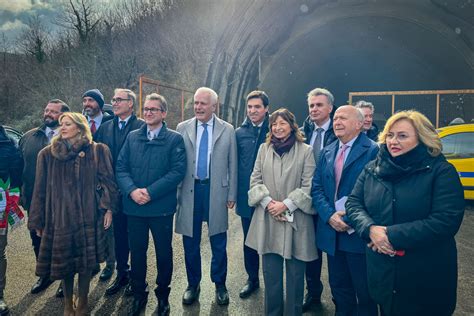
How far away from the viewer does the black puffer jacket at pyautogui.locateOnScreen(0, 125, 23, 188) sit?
10.7 ft

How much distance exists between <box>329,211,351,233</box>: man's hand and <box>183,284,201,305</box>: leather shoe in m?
1.70

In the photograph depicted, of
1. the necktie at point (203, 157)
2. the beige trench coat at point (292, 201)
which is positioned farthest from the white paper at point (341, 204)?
the necktie at point (203, 157)

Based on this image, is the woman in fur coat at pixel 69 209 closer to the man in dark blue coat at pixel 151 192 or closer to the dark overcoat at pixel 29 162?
the man in dark blue coat at pixel 151 192

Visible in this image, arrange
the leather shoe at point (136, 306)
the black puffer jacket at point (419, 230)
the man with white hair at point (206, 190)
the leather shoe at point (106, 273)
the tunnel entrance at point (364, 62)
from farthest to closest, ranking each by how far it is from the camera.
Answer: the tunnel entrance at point (364, 62), the leather shoe at point (106, 273), the man with white hair at point (206, 190), the leather shoe at point (136, 306), the black puffer jacket at point (419, 230)

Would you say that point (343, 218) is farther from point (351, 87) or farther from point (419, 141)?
point (351, 87)

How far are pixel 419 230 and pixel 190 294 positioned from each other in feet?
7.67

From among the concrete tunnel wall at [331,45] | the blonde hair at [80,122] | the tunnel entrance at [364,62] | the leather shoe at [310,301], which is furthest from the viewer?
the tunnel entrance at [364,62]

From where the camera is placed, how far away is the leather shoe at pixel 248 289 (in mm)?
3469

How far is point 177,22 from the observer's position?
64.8 feet

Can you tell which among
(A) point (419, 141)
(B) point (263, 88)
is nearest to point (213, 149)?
(A) point (419, 141)

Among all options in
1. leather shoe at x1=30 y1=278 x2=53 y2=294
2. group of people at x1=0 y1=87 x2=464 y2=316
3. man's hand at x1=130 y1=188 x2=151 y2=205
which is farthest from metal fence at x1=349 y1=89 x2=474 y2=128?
leather shoe at x1=30 y1=278 x2=53 y2=294

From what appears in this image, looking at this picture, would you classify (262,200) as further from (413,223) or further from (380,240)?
(413,223)

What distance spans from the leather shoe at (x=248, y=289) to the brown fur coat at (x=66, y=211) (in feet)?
4.99

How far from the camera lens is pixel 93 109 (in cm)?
406
